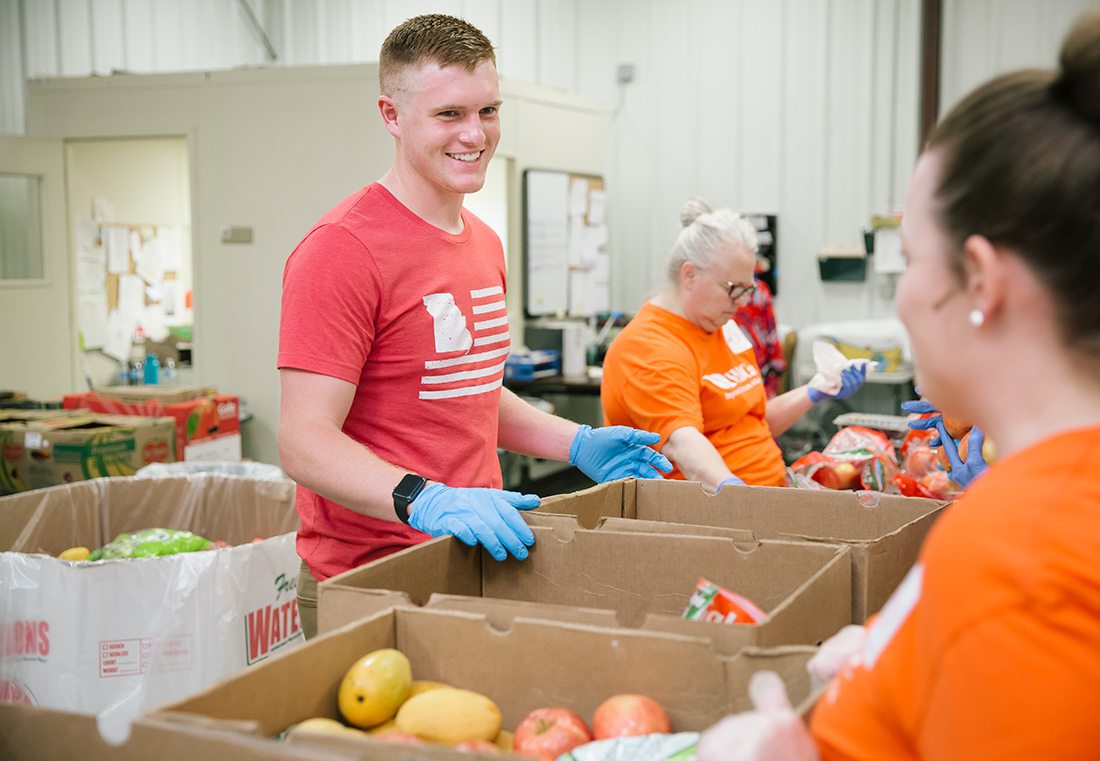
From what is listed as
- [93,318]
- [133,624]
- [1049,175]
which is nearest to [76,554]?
[133,624]

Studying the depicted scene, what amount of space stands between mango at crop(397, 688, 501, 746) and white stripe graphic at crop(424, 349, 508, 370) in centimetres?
66

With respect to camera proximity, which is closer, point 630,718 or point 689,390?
point 630,718

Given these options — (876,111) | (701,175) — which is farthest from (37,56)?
(876,111)

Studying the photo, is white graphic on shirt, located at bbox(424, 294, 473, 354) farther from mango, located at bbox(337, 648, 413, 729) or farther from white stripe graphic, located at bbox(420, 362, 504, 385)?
mango, located at bbox(337, 648, 413, 729)

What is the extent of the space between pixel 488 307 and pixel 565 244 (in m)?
4.28

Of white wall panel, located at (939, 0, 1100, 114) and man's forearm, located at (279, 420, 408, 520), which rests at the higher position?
white wall panel, located at (939, 0, 1100, 114)

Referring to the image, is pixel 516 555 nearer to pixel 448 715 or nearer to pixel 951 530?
pixel 448 715

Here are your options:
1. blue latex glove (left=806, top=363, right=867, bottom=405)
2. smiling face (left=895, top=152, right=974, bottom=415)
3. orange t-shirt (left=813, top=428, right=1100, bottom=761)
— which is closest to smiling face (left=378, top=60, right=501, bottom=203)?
smiling face (left=895, top=152, right=974, bottom=415)

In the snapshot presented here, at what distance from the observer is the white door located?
17.8ft

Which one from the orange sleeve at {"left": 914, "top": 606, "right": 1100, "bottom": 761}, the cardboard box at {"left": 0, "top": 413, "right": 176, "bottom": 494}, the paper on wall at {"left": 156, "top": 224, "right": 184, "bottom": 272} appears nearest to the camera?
the orange sleeve at {"left": 914, "top": 606, "right": 1100, "bottom": 761}

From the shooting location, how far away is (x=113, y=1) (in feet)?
21.2

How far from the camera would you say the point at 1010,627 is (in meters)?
0.70

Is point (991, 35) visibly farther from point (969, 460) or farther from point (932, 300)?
point (932, 300)

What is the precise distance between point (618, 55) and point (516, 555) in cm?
585
